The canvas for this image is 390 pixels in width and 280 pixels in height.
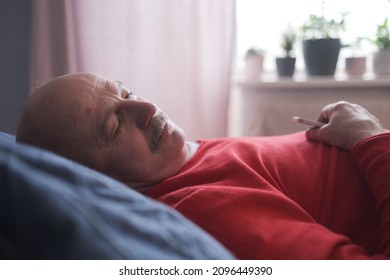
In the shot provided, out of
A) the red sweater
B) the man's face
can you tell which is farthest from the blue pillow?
the man's face

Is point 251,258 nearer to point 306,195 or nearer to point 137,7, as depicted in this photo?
point 306,195

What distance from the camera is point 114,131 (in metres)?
0.79

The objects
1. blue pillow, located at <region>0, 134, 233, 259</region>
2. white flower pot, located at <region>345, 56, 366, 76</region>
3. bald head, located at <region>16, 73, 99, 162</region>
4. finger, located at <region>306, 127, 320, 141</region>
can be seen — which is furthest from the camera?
white flower pot, located at <region>345, 56, 366, 76</region>

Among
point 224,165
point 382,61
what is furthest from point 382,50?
point 224,165

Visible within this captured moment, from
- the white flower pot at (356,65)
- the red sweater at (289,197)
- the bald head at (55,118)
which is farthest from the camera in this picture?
the white flower pot at (356,65)

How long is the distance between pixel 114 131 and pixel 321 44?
A: 1122 millimetres

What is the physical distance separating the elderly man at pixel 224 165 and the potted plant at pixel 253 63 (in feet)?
3.04

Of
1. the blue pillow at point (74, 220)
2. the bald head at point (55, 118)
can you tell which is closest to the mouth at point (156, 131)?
the bald head at point (55, 118)

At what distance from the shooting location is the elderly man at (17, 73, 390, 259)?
0.67 meters

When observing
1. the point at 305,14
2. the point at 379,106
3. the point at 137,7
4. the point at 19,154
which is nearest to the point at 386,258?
the point at 19,154

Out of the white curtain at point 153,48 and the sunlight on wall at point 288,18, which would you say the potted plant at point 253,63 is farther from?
the white curtain at point 153,48

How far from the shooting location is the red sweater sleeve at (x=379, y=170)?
69cm

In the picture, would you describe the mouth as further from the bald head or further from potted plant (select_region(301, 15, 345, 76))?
potted plant (select_region(301, 15, 345, 76))

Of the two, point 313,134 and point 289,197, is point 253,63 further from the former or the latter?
point 289,197
